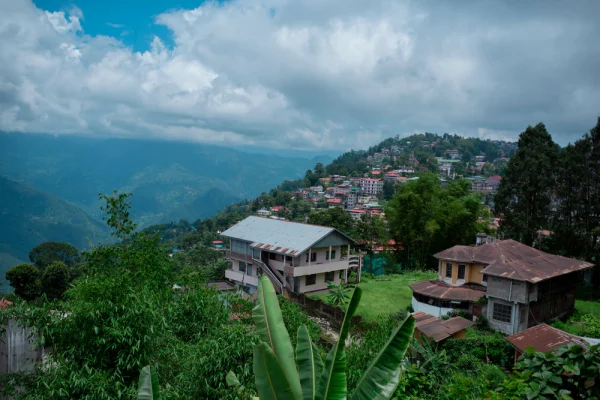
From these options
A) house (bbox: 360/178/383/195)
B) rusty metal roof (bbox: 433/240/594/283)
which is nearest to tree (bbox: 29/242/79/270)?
rusty metal roof (bbox: 433/240/594/283)

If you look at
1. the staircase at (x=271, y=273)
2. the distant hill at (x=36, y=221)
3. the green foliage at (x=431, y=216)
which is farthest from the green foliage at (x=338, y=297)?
the distant hill at (x=36, y=221)

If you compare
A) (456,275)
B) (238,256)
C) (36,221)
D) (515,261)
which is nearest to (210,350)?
(515,261)

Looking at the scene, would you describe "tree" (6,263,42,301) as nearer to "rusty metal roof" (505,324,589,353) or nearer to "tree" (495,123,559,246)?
"rusty metal roof" (505,324,589,353)

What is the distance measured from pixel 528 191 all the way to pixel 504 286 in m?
9.01

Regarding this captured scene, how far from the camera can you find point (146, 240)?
7555 millimetres

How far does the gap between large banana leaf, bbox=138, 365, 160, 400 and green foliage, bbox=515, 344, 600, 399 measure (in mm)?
3617

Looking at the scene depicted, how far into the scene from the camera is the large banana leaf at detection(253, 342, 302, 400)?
268 cm

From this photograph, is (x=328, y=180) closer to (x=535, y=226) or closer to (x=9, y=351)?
(x=535, y=226)

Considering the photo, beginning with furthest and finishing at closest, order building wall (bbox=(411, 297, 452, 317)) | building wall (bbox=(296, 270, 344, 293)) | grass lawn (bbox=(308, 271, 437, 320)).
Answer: building wall (bbox=(296, 270, 344, 293)) < grass lawn (bbox=(308, 271, 437, 320)) < building wall (bbox=(411, 297, 452, 317))

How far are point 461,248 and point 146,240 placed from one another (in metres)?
17.1

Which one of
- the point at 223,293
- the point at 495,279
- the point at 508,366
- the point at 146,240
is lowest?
the point at 508,366

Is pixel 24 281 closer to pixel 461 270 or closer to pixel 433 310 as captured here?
pixel 433 310

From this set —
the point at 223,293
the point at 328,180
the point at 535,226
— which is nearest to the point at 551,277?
the point at 535,226

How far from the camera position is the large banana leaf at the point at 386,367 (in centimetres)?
297
